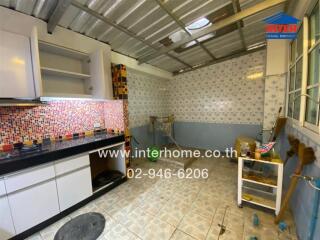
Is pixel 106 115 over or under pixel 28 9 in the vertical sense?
under

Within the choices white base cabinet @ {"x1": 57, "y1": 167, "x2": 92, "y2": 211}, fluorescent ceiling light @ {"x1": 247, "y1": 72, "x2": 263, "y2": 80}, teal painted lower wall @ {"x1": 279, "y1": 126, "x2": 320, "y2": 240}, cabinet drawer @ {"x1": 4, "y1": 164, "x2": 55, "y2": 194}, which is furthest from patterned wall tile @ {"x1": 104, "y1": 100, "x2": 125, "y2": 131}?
fluorescent ceiling light @ {"x1": 247, "y1": 72, "x2": 263, "y2": 80}

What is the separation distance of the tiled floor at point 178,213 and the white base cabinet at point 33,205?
161mm

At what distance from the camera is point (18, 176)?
1.33m

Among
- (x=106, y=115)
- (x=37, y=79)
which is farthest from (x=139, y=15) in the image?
(x=106, y=115)

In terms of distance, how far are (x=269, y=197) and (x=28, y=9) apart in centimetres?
364

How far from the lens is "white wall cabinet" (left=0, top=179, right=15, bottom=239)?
1.25m

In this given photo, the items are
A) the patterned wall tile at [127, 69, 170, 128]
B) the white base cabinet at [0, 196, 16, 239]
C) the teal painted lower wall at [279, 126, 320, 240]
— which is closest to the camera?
the teal painted lower wall at [279, 126, 320, 240]

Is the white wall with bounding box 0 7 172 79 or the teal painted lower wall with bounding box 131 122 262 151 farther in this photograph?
the teal painted lower wall with bounding box 131 122 262 151

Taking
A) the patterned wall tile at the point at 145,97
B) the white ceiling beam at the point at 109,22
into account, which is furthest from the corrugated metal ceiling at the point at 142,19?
the patterned wall tile at the point at 145,97

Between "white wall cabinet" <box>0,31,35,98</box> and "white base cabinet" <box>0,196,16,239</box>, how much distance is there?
995 mm

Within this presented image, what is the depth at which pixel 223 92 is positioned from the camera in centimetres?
359

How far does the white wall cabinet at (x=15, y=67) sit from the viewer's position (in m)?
1.40

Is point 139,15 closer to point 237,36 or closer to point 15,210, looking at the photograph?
point 237,36

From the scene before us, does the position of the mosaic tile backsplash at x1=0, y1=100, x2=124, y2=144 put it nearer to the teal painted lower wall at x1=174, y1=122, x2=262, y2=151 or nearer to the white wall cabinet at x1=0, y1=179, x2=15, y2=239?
the white wall cabinet at x1=0, y1=179, x2=15, y2=239
